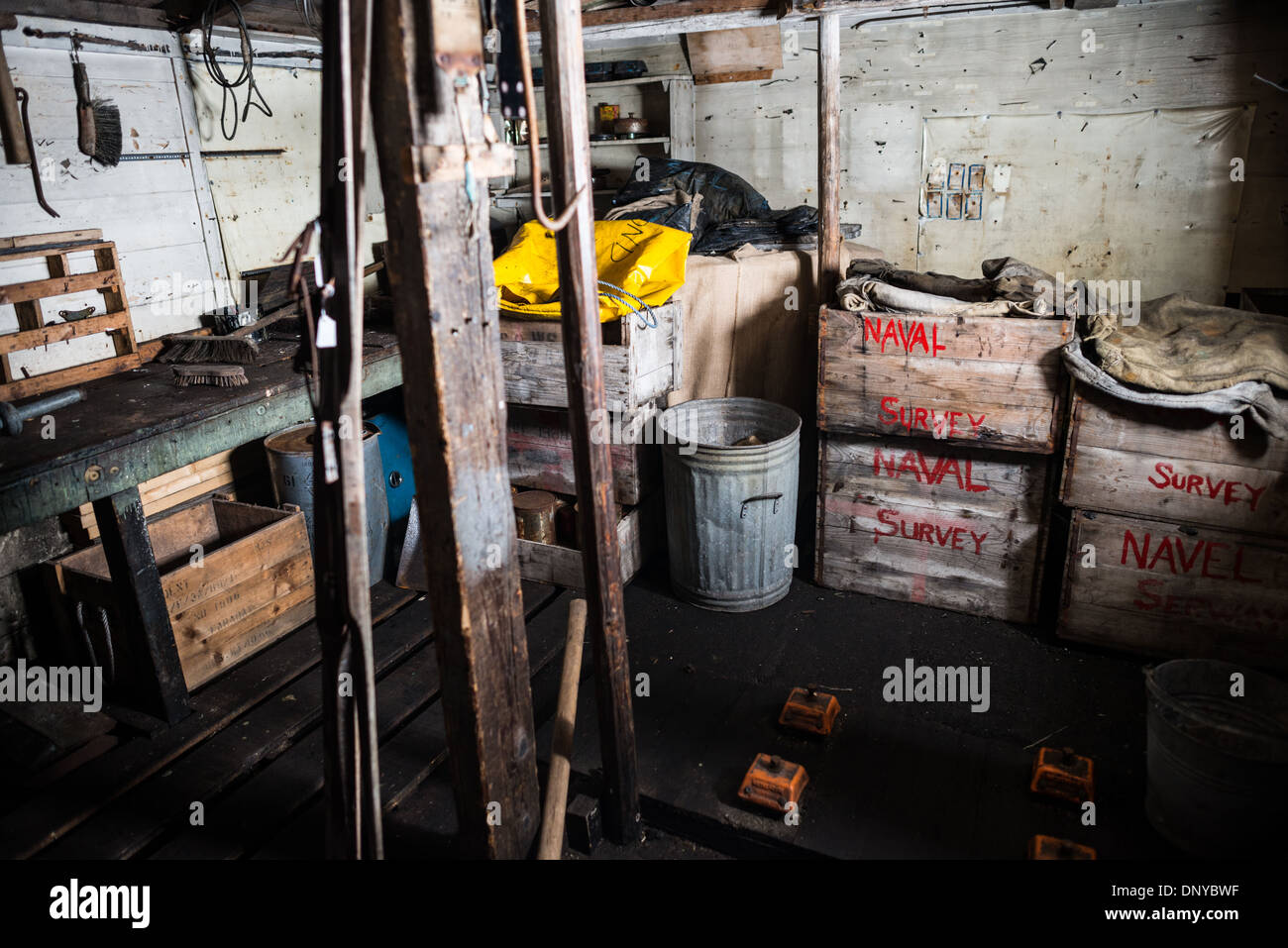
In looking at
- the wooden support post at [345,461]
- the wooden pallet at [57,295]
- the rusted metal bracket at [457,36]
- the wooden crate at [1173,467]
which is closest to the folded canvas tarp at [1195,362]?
the wooden crate at [1173,467]

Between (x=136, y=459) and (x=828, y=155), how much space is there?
3111 millimetres

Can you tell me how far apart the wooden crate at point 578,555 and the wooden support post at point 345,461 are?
217 cm

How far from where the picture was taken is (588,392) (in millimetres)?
2203

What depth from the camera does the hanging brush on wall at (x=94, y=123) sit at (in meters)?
3.64

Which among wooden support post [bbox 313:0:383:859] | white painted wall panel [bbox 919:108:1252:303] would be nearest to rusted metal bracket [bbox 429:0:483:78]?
wooden support post [bbox 313:0:383:859]

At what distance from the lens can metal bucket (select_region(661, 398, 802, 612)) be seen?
3.70 meters

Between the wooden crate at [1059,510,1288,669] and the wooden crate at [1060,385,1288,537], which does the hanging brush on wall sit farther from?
the wooden crate at [1059,510,1288,669]

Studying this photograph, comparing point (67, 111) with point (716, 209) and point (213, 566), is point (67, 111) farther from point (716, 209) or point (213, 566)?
point (716, 209)

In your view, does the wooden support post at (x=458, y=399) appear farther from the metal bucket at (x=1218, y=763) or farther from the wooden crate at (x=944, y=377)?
the wooden crate at (x=944, y=377)

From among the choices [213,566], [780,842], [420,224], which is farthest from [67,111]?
[780,842]

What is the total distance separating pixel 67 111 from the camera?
143 inches

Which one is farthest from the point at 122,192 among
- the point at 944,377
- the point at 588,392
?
the point at 944,377

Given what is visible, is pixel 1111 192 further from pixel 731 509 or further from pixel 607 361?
pixel 607 361
